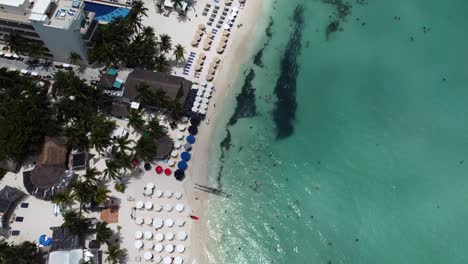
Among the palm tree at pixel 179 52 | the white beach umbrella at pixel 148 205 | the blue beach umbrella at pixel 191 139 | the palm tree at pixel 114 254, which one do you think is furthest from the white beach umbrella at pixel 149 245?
the palm tree at pixel 179 52

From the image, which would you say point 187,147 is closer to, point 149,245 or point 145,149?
point 145,149

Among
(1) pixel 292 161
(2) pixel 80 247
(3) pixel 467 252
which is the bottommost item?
(2) pixel 80 247

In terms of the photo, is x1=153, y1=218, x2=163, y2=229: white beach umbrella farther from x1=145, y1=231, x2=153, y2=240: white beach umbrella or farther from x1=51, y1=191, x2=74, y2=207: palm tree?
x1=51, y1=191, x2=74, y2=207: palm tree

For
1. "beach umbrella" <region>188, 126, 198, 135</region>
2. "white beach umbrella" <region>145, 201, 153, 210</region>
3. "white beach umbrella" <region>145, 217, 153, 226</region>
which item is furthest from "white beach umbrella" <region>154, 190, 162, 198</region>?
"beach umbrella" <region>188, 126, 198, 135</region>

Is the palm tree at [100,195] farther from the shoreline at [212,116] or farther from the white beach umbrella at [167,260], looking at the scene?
the white beach umbrella at [167,260]

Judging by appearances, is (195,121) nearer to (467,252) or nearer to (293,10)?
A: (293,10)

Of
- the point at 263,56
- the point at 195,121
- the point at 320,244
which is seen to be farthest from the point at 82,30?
the point at 320,244
